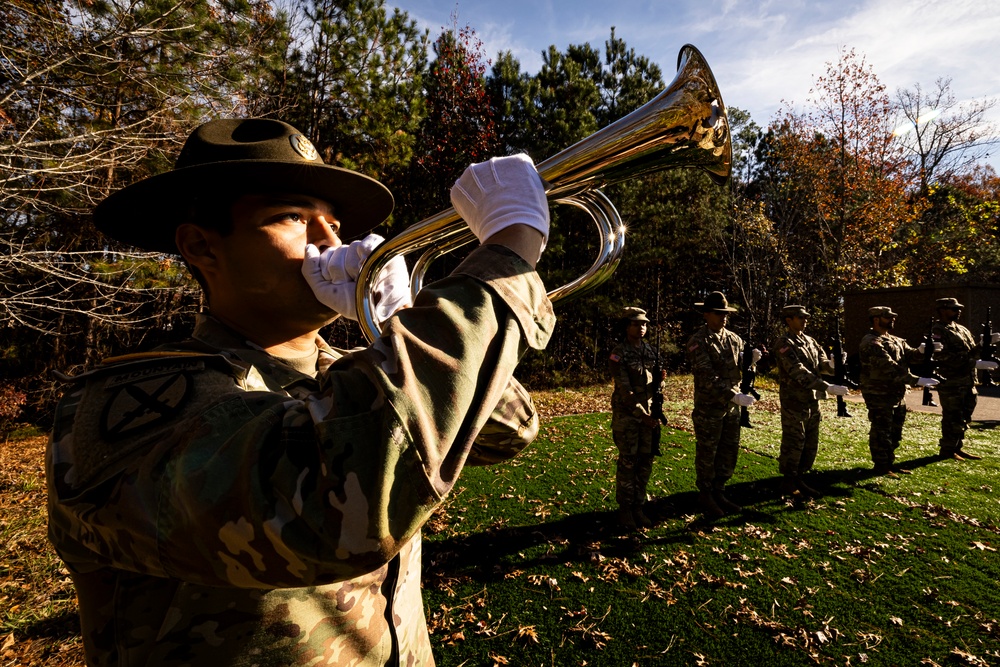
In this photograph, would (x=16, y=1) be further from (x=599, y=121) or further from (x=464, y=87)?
(x=599, y=121)

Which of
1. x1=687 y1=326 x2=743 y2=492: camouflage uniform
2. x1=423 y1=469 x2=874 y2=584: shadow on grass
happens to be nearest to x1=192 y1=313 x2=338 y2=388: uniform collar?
x1=423 y1=469 x2=874 y2=584: shadow on grass

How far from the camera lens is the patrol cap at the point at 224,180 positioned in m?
1.36

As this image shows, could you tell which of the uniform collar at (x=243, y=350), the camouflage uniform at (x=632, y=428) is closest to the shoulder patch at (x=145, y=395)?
the uniform collar at (x=243, y=350)

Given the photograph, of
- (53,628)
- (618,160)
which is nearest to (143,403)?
(618,160)

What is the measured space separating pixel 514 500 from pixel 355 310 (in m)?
5.79

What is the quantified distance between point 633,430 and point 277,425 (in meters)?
5.77

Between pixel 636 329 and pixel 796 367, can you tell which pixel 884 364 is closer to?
pixel 796 367

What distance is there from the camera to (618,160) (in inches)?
53.1

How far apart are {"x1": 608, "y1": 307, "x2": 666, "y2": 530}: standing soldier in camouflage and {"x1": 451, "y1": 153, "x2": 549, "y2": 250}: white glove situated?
5.35 metres

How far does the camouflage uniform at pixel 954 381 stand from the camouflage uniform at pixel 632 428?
235 inches

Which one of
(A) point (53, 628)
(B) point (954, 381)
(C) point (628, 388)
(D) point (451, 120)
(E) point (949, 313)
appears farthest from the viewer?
(D) point (451, 120)

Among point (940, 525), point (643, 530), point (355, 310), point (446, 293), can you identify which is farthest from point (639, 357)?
point (446, 293)

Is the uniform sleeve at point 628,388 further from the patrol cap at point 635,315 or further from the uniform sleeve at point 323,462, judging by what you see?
the uniform sleeve at point 323,462

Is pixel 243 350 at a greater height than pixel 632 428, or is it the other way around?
pixel 243 350
